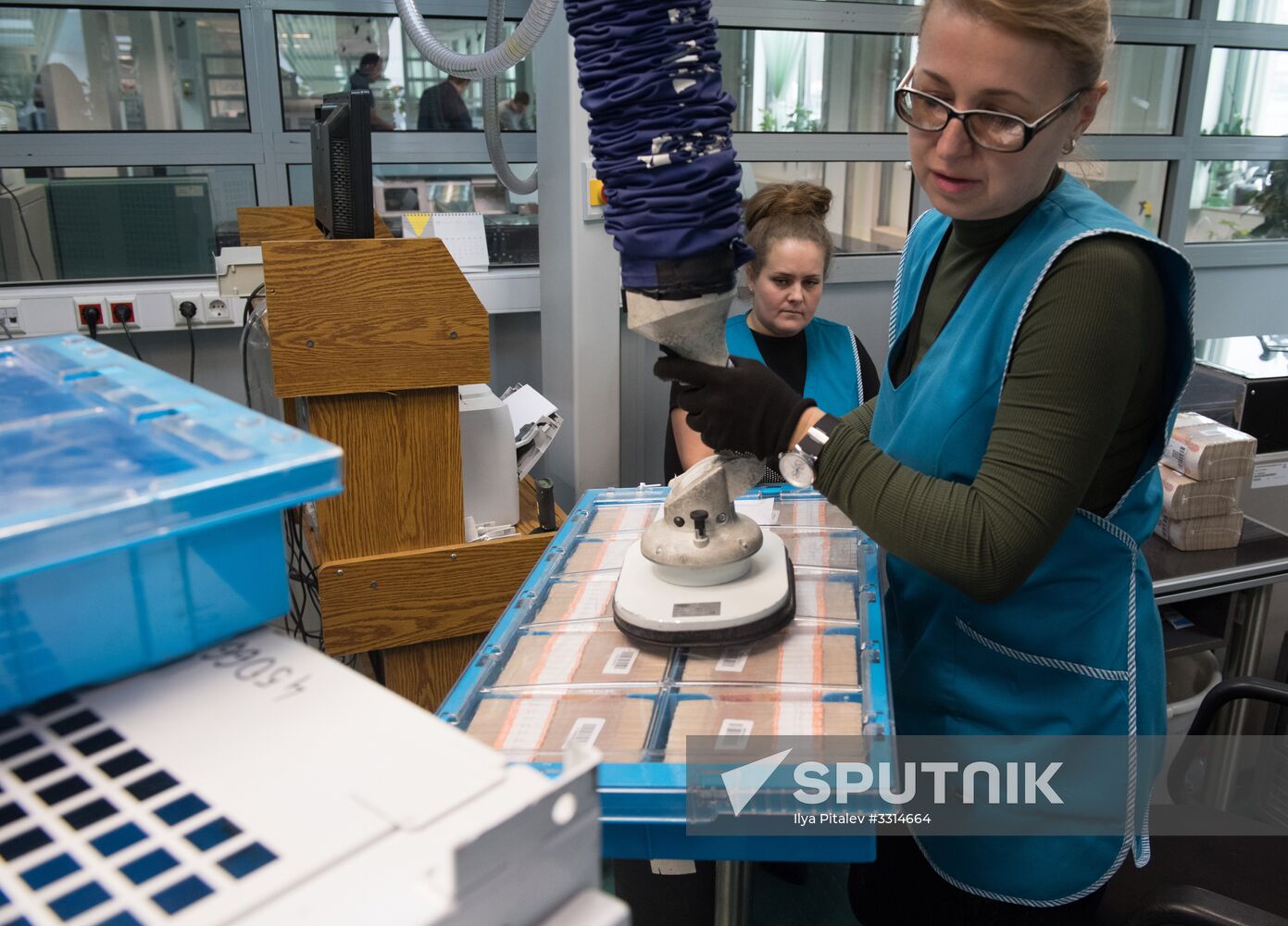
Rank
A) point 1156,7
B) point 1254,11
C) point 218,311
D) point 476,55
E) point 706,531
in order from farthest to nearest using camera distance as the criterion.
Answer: point 1254,11, point 1156,7, point 218,311, point 476,55, point 706,531

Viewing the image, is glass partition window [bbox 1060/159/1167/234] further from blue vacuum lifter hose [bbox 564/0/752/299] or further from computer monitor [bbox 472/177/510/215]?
blue vacuum lifter hose [bbox 564/0/752/299]

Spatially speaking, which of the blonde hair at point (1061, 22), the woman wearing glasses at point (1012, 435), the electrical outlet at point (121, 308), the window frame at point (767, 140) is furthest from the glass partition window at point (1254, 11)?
the electrical outlet at point (121, 308)

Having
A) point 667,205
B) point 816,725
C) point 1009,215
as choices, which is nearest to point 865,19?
point 1009,215

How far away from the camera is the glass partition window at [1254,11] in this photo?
11.2ft

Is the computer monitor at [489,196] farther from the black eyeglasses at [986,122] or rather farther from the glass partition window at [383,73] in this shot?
the black eyeglasses at [986,122]

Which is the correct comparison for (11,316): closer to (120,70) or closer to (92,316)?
(92,316)

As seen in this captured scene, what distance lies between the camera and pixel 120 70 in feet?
8.29

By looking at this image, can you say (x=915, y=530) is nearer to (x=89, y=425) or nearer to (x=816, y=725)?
(x=816, y=725)

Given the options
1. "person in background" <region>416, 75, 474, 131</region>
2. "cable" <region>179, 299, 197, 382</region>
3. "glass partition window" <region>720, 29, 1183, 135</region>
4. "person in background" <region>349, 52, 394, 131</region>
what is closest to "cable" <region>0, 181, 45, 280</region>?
"cable" <region>179, 299, 197, 382</region>

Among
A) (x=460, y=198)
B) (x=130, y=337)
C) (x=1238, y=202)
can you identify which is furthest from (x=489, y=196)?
(x=1238, y=202)


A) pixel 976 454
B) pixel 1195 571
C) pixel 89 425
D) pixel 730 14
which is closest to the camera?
pixel 89 425

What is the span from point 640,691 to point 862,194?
265 centimetres

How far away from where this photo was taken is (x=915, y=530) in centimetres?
93

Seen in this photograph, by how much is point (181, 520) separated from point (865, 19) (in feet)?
9.77
